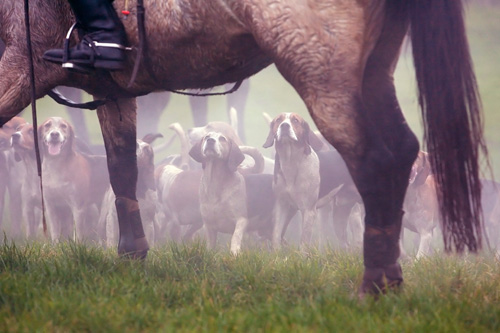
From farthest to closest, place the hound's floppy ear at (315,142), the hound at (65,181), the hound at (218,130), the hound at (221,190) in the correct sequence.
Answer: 1. the hound at (218,130)
2. the hound's floppy ear at (315,142)
3. the hound at (65,181)
4. the hound at (221,190)

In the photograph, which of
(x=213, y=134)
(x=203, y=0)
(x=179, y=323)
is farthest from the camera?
(x=213, y=134)

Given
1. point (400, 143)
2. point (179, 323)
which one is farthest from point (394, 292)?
point (179, 323)

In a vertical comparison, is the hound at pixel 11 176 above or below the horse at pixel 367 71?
below

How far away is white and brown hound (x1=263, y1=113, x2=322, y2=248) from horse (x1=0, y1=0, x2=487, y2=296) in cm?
512

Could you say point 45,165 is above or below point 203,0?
below

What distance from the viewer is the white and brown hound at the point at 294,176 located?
8.70 m

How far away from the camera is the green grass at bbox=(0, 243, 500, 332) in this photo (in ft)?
8.92

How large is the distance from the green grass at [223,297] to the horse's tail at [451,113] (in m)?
0.45

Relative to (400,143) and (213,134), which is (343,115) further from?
(213,134)

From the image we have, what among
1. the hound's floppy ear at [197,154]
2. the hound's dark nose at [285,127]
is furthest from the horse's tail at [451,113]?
the hound's floppy ear at [197,154]

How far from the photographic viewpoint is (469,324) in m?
2.78

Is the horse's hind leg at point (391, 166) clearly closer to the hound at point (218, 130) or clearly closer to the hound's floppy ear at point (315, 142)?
the hound's floppy ear at point (315, 142)

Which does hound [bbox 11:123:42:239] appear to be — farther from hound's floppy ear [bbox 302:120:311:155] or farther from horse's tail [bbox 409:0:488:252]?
horse's tail [bbox 409:0:488:252]

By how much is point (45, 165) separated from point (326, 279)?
6.61m
